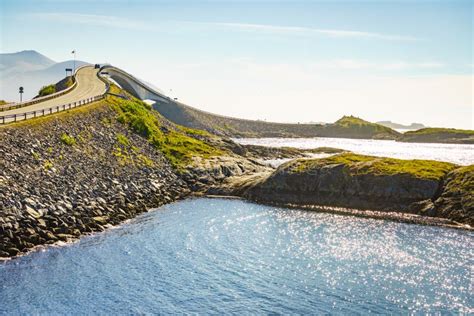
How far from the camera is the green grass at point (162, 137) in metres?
92.2

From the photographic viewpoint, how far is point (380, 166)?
7150 cm

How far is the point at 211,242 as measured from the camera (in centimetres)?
4891

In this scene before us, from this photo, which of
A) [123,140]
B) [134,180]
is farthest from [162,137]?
[134,180]

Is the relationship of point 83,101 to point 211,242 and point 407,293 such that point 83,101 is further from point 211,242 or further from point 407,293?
point 407,293

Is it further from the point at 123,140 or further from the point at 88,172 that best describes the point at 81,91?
the point at 88,172

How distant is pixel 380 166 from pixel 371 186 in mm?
5154

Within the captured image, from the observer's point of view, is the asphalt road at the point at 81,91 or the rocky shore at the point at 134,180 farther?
the asphalt road at the point at 81,91

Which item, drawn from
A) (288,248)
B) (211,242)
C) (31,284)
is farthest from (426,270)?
(31,284)

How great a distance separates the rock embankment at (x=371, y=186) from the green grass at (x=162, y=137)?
16638 millimetres

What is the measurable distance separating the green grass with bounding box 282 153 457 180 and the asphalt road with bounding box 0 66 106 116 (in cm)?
4439

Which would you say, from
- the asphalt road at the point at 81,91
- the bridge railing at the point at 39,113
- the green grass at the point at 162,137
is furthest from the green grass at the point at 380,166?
the asphalt road at the point at 81,91

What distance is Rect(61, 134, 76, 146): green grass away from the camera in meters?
66.6

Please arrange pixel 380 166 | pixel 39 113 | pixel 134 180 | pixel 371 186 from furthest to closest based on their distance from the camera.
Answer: pixel 39 113, pixel 380 166, pixel 134 180, pixel 371 186

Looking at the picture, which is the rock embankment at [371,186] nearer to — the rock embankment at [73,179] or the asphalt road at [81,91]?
the rock embankment at [73,179]
